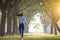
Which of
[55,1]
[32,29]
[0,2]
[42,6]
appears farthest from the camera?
[32,29]

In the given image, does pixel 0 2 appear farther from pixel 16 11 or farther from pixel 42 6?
pixel 42 6

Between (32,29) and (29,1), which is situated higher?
(29,1)

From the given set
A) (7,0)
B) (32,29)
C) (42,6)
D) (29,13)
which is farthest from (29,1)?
(32,29)

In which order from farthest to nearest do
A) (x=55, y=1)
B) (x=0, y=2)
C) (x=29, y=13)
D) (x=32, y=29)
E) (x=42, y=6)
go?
(x=32, y=29)
(x=29, y=13)
(x=42, y=6)
(x=55, y=1)
(x=0, y=2)

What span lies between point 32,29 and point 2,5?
37.4 m

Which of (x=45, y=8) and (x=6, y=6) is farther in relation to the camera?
(x=45, y=8)

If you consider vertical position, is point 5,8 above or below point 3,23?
above

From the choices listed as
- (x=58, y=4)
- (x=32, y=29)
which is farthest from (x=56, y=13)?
(x=32, y=29)

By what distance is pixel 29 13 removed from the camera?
4797 cm

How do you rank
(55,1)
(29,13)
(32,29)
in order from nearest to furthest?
1. (55,1)
2. (29,13)
3. (32,29)

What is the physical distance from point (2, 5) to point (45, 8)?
9.43 m

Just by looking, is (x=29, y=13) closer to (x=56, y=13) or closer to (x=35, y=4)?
(x=35, y=4)

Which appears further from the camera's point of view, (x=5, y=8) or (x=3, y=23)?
(x=3, y=23)

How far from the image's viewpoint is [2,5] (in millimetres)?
33219
